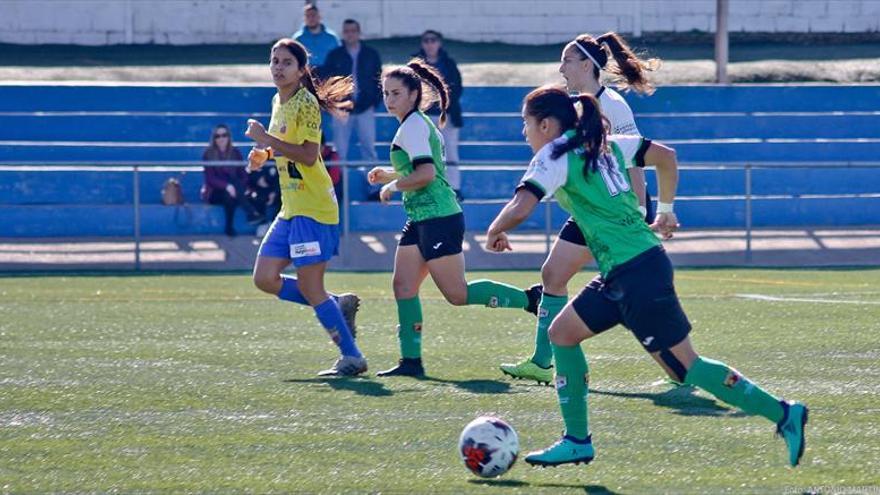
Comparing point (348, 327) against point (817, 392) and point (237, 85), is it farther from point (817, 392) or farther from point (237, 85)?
point (237, 85)

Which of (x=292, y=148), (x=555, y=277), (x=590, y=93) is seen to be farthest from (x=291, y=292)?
(x=590, y=93)

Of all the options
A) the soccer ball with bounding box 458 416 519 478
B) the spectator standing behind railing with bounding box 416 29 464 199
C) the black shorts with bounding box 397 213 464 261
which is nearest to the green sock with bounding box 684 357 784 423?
the soccer ball with bounding box 458 416 519 478

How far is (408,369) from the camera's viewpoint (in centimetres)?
936

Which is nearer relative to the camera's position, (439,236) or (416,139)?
(416,139)

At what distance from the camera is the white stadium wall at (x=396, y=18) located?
27.5 meters

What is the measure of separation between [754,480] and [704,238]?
13.2m

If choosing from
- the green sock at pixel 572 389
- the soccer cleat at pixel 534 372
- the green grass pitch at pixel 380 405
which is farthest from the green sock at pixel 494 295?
the green sock at pixel 572 389

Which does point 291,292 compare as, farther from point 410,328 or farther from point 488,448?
point 488,448

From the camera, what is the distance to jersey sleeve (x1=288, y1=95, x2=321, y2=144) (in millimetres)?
9102

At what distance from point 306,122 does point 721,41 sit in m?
15.7

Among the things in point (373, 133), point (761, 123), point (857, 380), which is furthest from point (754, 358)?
point (761, 123)

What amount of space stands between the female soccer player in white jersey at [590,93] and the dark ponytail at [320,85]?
1.38 meters

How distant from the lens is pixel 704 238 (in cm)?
1928

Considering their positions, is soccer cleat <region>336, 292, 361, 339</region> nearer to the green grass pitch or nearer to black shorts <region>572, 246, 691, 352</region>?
the green grass pitch
